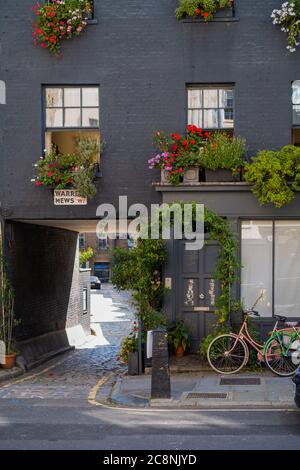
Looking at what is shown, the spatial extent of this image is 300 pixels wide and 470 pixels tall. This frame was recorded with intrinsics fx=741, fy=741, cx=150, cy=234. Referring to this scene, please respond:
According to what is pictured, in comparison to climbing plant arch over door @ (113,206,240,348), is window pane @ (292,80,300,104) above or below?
above

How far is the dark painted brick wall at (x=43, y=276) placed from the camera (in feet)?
56.5

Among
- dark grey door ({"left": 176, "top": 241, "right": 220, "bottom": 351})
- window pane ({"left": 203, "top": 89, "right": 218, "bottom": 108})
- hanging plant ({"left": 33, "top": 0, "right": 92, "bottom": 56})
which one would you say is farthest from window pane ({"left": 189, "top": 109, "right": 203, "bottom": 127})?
hanging plant ({"left": 33, "top": 0, "right": 92, "bottom": 56})

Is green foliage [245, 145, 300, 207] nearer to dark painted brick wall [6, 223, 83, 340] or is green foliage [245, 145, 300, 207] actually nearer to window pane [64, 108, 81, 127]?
window pane [64, 108, 81, 127]

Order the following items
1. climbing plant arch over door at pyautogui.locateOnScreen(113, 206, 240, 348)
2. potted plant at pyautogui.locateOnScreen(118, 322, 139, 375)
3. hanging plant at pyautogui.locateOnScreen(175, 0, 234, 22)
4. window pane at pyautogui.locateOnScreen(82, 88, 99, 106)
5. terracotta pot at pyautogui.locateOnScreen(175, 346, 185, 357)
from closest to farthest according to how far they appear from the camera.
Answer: climbing plant arch over door at pyautogui.locateOnScreen(113, 206, 240, 348), potted plant at pyautogui.locateOnScreen(118, 322, 139, 375), terracotta pot at pyautogui.locateOnScreen(175, 346, 185, 357), hanging plant at pyautogui.locateOnScreen(175, 0, 234, 22), window pane at pyautogui.locateOnScreen(82, 88, 99, 106)

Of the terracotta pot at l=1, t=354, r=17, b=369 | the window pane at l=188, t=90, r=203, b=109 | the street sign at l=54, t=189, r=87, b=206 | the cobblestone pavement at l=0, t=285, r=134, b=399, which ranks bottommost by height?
the cobblestone pavement at l=0, t=285, r=134, b=399

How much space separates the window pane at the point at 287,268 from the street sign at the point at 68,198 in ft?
13.7

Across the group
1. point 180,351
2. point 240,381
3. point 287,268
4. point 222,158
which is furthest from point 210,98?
point 240,381

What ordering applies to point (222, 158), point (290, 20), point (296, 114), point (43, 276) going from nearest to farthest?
point (222, 158) → point (290, 20) → point (296, 114) → point (43, 276)

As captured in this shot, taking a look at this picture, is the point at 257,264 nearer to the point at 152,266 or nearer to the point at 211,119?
the point at 152,266

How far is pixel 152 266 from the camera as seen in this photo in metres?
15.0

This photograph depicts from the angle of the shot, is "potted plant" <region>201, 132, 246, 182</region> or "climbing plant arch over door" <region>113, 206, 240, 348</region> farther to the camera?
"potted plant" <region>201, 132, 246, 182</region>

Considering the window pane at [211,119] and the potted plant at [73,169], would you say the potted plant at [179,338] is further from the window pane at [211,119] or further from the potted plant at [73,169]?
the window pane at [211,119]

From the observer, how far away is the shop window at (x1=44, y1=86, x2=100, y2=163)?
1608 centimetres

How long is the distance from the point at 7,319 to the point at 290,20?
880 cm
